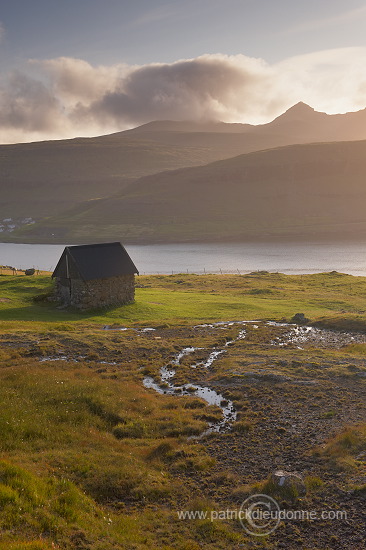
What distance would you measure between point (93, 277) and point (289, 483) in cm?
4165

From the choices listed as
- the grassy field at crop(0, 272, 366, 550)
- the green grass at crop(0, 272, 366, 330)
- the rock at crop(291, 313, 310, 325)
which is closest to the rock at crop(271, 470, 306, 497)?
the grassy field at crop(0, 272, 366, 550)

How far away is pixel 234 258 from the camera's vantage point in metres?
158

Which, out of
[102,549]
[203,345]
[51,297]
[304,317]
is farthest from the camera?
[51,297]

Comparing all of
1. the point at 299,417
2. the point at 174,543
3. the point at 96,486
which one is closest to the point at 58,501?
the point at 96,486

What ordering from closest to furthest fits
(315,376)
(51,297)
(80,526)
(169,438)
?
1. (80,526)
2. (169,438)
3. (315,376)
4. (51,297)

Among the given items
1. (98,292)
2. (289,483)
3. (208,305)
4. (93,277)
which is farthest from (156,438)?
(208,305)

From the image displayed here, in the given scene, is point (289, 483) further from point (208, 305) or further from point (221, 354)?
point (208, 305)

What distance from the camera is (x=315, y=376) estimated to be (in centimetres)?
2916

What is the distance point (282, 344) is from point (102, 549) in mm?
31037

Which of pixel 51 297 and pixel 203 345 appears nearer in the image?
pixel 203 345

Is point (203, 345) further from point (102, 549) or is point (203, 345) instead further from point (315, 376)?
point (102, 549)

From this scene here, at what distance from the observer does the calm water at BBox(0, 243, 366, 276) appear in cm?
13450

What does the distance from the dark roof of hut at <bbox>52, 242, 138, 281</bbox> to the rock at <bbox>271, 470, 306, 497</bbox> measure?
134ft

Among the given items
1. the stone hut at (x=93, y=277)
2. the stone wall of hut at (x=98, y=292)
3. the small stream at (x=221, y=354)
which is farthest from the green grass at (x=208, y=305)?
the small stream at (x=221, y=354)
